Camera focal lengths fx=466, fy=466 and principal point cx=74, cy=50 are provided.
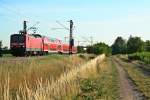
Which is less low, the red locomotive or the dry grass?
the red locomotive

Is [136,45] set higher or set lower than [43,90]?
higher

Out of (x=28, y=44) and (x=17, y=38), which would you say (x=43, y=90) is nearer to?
(x=28, y=44)

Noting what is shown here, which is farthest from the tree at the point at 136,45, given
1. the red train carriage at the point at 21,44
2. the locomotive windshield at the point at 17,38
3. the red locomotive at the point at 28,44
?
the locomotive windshield at the point at 17,38

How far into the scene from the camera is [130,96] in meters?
21.6

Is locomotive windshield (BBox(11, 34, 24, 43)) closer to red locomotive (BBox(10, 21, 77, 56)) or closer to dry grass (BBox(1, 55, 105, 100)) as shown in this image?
red locomotive (BBox(10, 21, 77, 56))

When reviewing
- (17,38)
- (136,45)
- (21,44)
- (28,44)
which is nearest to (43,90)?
(21,44)

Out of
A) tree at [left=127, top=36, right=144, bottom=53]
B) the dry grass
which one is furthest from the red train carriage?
tree at [left=127, top=36, right=144, bottom=53]

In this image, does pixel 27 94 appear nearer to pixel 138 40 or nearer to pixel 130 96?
pixel 130 96

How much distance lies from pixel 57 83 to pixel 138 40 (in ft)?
584

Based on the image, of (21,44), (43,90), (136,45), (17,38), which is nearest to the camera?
(43,90)

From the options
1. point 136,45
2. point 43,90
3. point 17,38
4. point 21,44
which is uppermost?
point 17,38

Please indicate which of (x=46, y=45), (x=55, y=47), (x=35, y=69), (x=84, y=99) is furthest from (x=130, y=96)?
(x=55, y=47)

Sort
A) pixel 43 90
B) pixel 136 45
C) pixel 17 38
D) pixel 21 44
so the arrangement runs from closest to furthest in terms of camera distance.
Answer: pixel 43 90, pixel 21 44, pixel 17 38, pixel 136 45

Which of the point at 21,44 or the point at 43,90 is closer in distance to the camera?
the point at 43,90
